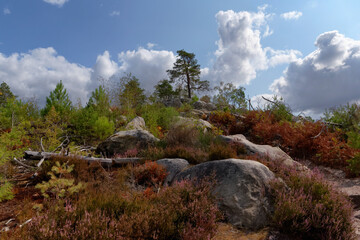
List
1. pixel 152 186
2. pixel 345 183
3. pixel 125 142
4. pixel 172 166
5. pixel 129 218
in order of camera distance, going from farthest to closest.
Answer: pixel 125 142 < pixel 345 183 < pixel 172 166 < pixel 152 186 < pixel 129 218

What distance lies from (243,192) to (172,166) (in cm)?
224

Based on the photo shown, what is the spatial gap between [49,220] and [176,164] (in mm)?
3498

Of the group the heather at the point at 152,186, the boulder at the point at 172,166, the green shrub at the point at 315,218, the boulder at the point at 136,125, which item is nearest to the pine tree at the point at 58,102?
the heather at the point at 152,186

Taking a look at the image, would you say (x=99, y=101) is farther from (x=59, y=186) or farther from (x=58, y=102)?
(x=59, y=186)

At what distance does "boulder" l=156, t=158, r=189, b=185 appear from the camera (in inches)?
206

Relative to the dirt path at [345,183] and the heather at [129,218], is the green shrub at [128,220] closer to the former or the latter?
the heather at [129,218]

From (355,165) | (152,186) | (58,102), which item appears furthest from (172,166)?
(58,102)

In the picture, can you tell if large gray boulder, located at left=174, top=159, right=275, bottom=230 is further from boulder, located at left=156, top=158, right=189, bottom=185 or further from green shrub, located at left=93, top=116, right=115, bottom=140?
green shrub, located at left=93, top=116, right=115, bottom=140

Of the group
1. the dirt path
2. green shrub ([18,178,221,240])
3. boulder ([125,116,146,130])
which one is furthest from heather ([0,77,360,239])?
boulder ([125,116,146,130])

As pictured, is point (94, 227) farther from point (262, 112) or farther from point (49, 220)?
point (262, 112)

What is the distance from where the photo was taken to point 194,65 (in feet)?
111

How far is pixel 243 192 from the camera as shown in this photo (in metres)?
3.79

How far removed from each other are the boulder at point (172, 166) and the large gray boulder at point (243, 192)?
3.50 feet

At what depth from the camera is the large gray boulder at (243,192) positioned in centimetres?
354
